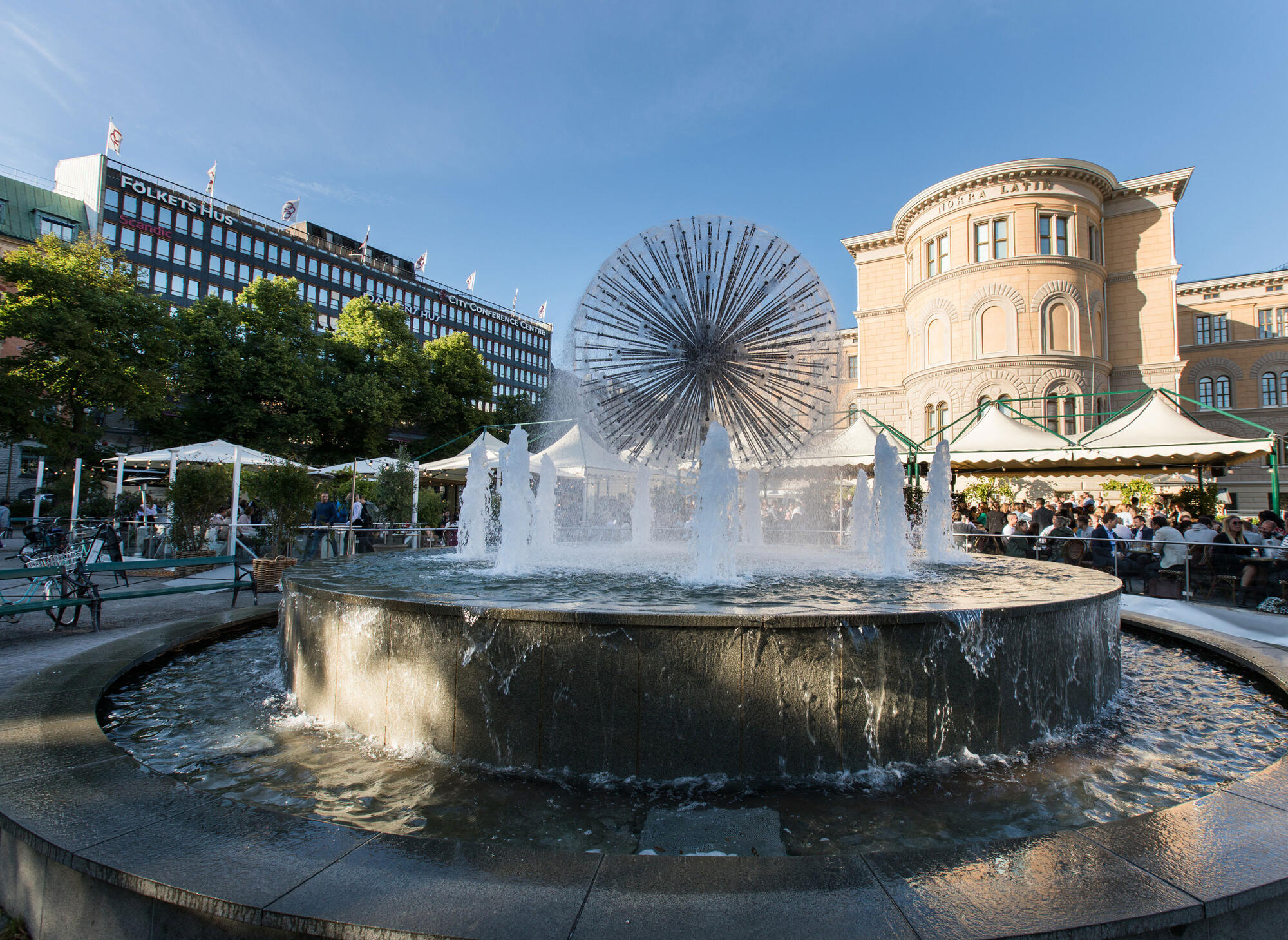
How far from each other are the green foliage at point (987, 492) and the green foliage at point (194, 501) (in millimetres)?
28234

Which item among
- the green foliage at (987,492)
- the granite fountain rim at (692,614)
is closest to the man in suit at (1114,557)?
the granite fountain rim at (692,614)

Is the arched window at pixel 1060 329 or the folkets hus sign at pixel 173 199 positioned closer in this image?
the arched window at pixel 1060 329

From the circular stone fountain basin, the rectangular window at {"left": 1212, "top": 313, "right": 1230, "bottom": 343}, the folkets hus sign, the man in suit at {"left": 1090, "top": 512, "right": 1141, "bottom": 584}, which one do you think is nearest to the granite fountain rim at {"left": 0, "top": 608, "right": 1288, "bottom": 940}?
the circular stone fountain basin

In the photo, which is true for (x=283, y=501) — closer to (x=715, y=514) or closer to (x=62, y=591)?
(x=62, y=591)

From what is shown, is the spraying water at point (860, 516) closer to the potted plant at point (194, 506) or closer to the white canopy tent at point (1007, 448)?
the white canopy tent at point (1007, 448)

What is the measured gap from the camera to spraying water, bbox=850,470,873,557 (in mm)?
12684

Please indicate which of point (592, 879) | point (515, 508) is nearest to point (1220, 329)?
point (515, 508)

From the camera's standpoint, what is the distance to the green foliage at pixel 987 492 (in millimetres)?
30391

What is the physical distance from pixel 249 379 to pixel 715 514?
31993 millimetres

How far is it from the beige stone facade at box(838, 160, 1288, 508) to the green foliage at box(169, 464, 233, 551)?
110 feet

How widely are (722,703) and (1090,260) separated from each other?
137 feet

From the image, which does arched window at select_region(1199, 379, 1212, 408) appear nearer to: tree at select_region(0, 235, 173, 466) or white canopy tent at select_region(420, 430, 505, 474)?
white canopy tent at select_region(420, 430, 505, 474)

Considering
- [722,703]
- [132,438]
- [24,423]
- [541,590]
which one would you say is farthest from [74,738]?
[132,438]

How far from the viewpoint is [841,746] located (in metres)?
3.82
